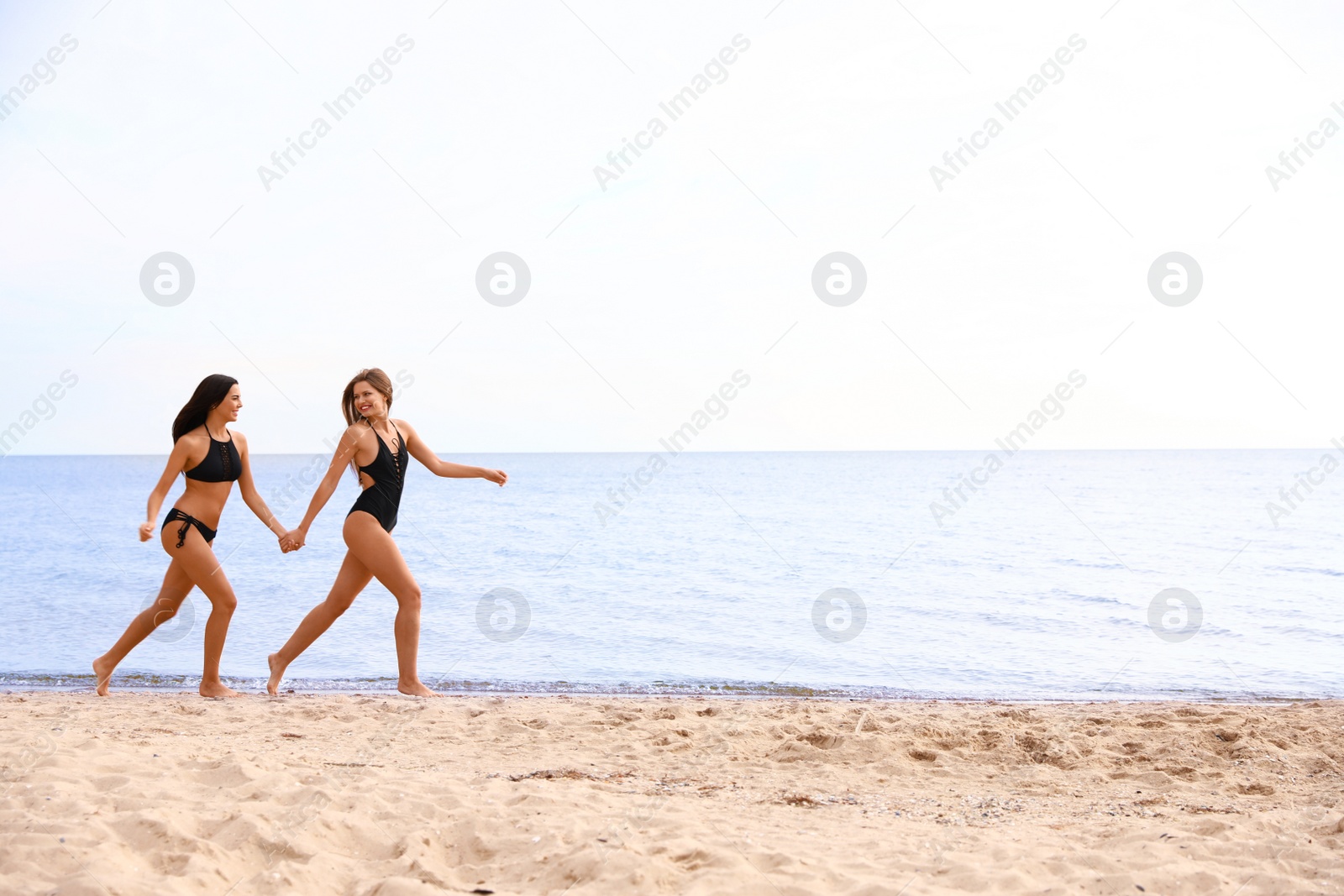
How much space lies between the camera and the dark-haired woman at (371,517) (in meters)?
6.38

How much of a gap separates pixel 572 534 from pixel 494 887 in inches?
933

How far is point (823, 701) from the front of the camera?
24.5 feet

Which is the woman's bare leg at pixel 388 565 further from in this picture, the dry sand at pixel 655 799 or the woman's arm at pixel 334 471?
the dry sand at pixel 655 799

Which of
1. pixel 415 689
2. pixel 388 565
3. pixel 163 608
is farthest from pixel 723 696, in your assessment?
pixel 163 608

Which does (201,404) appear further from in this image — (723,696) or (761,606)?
(761,606)

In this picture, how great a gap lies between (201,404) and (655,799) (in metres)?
4.28

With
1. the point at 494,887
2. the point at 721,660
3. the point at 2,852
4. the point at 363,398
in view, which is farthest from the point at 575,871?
the point at 721,660

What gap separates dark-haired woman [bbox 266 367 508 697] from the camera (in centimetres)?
638

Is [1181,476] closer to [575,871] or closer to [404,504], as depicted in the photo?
[404,504]

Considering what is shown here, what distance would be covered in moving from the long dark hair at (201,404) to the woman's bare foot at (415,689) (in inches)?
92.4

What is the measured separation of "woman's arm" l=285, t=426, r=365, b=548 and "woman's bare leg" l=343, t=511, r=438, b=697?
24 cm

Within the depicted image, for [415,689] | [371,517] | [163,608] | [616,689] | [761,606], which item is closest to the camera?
[163,608]

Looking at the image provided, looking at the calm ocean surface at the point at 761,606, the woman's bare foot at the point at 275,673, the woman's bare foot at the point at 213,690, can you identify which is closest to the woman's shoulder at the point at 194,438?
the woman's bare foot at the point at 275,673

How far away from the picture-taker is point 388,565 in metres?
6.38
